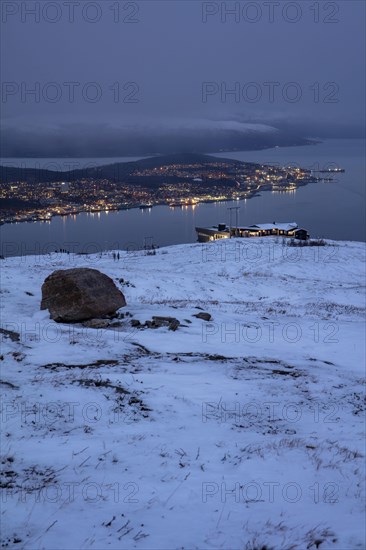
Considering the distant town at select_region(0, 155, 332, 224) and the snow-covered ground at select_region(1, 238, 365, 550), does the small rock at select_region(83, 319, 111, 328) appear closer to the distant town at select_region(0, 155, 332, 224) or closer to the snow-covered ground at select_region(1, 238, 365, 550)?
the snow-covered ground at select_region(1, 238, 365, 550)

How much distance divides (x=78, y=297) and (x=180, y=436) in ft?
28.6

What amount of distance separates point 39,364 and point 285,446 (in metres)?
5.79

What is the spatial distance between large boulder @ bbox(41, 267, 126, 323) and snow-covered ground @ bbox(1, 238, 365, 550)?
28.1 inches

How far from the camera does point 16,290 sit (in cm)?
1862

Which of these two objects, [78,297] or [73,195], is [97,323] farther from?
[73,195]

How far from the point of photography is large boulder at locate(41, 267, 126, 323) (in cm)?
1416

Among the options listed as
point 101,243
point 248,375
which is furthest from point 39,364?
point 101,243

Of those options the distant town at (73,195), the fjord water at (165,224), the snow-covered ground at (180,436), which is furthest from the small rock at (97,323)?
the distant town at (73,195)

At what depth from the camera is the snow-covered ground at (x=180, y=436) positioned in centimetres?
452

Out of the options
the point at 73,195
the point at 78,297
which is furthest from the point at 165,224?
the point at 78,297

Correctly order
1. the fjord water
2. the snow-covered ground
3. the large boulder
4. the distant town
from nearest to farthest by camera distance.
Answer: the snow-covered ground, the large boulder, the fjord water, the distant town

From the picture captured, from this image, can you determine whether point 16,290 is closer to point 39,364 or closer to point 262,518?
point 39,364

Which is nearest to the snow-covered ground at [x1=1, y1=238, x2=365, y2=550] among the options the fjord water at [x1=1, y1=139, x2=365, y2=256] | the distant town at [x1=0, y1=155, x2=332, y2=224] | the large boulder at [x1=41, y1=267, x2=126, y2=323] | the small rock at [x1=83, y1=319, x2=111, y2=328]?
the small rock at [x1=83, y1=319, x2=111, y2=328]

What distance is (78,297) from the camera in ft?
46.9
